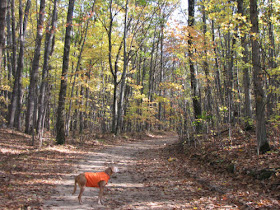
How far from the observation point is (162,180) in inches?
270

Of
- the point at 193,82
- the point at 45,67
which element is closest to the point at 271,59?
the point at 193,82

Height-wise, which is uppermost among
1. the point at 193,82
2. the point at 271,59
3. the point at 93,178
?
the point at 271,59

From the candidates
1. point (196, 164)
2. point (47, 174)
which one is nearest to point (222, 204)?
point (196, 164)

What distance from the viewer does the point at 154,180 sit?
688cm

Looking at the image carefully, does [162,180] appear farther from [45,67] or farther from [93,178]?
[45,67]

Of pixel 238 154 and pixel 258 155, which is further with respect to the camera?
pixel 238 154

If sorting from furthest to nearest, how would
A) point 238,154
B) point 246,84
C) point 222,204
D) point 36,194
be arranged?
point 246,84 → point 238,154 → point 36,194 → point 222,204

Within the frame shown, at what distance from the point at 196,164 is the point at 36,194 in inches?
237

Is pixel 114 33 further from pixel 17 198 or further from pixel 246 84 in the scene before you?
pixel 17 198

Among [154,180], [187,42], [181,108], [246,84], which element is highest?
[187,42]

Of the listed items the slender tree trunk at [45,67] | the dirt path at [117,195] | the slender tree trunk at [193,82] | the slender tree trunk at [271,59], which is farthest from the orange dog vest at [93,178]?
the slender tree trunk at [193,82]

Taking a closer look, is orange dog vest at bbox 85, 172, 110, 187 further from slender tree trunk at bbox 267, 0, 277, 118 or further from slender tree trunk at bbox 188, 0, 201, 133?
slender tree trunk at bbox 188, 0, 201, 133

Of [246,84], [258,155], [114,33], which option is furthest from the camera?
[114,33]

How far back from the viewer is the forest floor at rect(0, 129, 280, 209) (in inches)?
182
